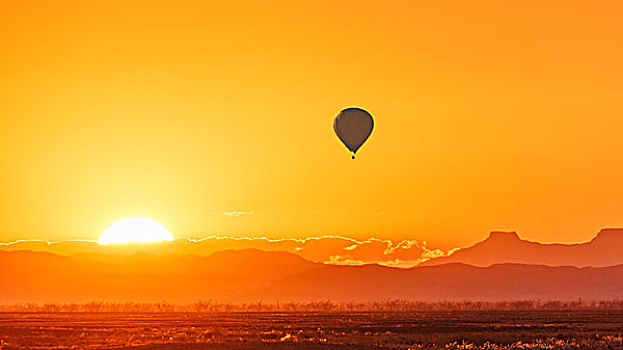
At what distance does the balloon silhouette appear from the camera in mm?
87750

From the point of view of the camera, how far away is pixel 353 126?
89.1 meters

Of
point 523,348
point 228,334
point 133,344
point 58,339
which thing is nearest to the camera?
point 523,348

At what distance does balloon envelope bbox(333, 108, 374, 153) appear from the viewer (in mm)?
87750

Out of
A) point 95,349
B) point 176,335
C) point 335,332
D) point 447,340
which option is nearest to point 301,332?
point 335,332

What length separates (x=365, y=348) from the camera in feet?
232

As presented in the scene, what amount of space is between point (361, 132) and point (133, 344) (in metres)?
26.8

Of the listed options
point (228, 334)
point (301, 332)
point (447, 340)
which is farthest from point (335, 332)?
point (447, 340)

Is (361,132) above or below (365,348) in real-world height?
above

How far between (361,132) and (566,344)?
2632 centimetres

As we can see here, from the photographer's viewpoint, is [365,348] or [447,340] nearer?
[365,348]

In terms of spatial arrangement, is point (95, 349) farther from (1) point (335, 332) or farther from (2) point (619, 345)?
(2) point (619, 345)

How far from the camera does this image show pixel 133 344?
246ft

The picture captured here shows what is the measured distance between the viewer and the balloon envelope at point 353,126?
87.8 meters

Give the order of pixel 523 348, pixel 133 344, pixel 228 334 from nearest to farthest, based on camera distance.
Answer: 1. pixel 523 348
2. pixel 133 344
3. pixel 228 334
